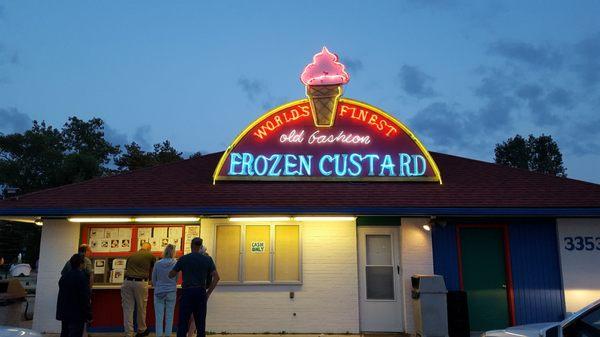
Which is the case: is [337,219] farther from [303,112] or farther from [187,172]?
[187,172]

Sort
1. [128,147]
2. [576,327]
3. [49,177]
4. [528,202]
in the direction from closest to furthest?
[576,327]
[528,202]
[128,147]
[49,177]

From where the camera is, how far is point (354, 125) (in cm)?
1251

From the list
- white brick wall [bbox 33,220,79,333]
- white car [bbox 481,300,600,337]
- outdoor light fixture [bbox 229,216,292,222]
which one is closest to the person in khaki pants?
white brick wall [bbox 33,220,79,333]

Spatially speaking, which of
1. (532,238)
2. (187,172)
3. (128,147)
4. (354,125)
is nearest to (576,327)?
(532,238)

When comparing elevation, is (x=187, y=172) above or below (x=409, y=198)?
above

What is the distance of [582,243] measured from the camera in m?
11.4

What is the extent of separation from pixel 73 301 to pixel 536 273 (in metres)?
9.83

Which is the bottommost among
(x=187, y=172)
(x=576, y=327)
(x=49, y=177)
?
(x=576, y=327)

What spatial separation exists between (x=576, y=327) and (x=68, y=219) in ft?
34.0

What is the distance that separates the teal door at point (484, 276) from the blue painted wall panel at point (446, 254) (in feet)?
0.72

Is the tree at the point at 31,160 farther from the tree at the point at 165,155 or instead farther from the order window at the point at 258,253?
the order window at the point at 258,253

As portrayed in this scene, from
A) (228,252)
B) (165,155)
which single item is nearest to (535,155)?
(165,155)

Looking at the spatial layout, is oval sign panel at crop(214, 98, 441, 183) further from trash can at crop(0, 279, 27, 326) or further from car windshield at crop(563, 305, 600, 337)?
car windshield at crop(563, 305, 600, 337)

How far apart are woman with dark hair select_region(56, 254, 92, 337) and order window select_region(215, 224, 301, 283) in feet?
13.4
